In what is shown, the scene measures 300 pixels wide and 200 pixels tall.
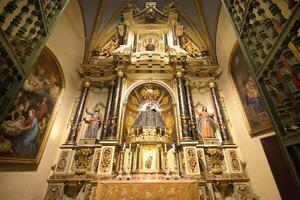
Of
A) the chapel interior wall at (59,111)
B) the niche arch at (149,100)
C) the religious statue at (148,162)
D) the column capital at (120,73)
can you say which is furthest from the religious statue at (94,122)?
the religious statue at (148,162)

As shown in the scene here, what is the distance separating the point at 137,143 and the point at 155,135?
28.6 inches

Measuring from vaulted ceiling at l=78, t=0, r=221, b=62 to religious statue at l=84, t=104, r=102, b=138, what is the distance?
12.0ft

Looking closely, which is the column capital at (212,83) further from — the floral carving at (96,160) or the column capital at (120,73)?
the floral carving at (96,160)

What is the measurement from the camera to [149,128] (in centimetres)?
630

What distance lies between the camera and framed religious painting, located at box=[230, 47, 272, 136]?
16.6 feet

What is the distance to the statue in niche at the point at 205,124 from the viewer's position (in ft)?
21.7

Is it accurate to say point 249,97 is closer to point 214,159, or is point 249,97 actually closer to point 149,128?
point 214,159

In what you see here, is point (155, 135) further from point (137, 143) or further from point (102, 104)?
point (102, 104)

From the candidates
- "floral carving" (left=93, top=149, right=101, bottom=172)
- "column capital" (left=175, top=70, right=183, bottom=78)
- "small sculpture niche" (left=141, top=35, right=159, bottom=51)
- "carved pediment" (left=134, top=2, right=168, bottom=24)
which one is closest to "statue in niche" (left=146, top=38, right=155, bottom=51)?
"small sculpture niche" (left=141, top=35, right=159, bottom=51)

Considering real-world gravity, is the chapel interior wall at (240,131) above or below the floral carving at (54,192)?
above

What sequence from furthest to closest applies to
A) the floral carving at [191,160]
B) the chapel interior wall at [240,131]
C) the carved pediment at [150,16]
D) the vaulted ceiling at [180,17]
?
the carved pediment at [150,16] → the vaulted ceiling at [180,17] → the floral carving at [191,160] → the chapel interior wall at [240,131]

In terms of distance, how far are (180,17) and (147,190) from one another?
393 inches

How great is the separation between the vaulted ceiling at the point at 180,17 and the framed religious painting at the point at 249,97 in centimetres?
232

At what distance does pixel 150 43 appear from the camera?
955cm
